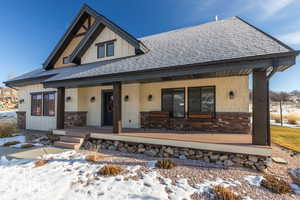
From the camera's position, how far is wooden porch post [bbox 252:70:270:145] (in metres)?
4.14

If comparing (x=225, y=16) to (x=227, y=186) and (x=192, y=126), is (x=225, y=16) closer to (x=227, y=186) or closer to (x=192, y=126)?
(x=192, y=126)

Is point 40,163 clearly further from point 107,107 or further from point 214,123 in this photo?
point 214,123

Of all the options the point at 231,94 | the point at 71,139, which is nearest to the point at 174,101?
the point at 231,94

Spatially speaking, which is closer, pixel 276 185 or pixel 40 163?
pixel 276 185

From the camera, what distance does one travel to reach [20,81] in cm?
997

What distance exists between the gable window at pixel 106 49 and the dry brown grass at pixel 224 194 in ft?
26.5

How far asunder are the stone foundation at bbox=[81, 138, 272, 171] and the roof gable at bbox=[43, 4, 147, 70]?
496cm

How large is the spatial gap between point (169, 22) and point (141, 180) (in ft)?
42.3

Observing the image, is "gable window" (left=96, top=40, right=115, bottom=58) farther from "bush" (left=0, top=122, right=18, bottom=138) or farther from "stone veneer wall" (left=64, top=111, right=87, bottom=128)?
"bush" (left=0, top=122, right=18, bottom=138)

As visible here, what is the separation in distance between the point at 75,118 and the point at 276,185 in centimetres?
951

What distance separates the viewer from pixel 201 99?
7234mm

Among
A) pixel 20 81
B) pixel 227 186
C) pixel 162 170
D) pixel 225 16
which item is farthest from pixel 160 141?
pixel 20 81

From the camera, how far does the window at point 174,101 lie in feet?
25.0

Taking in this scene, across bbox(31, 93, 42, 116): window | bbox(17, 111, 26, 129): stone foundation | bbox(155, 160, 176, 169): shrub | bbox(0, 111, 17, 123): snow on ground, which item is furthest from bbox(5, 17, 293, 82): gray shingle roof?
bbox(0, 111, 17, 123): snow on ground
